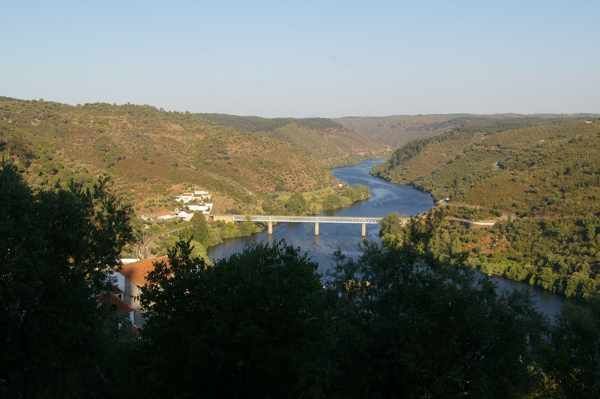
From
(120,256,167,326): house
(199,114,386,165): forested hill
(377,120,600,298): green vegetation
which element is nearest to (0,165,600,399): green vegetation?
(120,256,167,326): house

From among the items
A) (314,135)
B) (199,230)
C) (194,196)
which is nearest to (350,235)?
(199,230)

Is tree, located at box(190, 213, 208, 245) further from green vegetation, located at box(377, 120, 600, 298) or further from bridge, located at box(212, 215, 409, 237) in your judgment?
green vegetation, located at box(377, 120, 600, 298)

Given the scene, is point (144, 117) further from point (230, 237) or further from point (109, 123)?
point (230, 237)

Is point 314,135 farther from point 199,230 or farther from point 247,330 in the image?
→ point 247,330

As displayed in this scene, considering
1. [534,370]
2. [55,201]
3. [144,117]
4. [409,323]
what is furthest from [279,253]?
[144,117]

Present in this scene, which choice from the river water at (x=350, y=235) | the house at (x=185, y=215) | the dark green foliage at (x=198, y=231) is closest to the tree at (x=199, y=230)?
the dark green foliage at (x=198, y=231)
